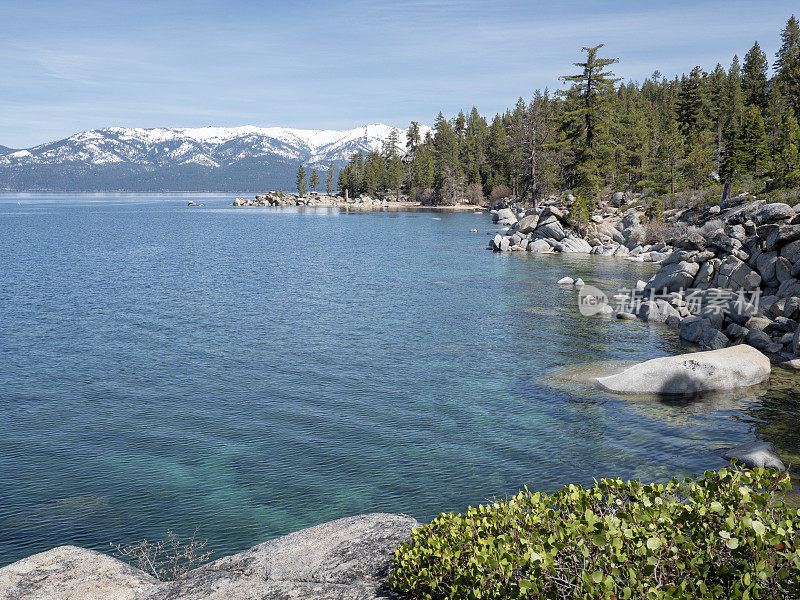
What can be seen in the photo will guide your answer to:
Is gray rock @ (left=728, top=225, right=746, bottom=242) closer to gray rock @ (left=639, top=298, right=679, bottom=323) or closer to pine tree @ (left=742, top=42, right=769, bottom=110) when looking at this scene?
gray rock @ (left=639, top=298, right=679, bottom=323)

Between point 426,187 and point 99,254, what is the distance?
416 feet

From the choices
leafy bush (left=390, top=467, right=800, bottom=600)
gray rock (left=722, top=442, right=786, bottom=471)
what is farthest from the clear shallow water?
leafy bush (left=390, top=467, right=800, bottom=600)

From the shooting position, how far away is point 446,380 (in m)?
26.8

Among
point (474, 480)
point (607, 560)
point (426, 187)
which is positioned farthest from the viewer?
point (426, 187)

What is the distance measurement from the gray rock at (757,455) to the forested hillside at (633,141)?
4138 cm

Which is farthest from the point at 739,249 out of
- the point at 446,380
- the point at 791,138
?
the point at 791,138

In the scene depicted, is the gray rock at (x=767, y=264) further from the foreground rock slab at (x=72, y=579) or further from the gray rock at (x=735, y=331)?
the foreground rock slab at (x=72, y=579)

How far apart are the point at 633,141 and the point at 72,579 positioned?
381 feet

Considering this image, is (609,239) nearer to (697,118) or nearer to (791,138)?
(791,138)

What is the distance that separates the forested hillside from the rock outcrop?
54.6 metres

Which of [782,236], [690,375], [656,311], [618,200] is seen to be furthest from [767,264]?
[618,200]

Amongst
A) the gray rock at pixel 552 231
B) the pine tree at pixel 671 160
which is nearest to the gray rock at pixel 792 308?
the gray rock at pixel 552 231

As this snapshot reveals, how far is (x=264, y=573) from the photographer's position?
9.30 metres

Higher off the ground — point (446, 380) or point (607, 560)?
point (607, 560)
